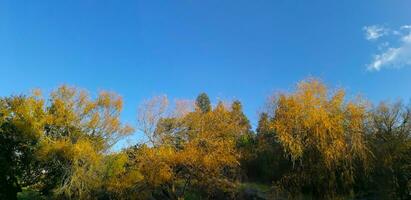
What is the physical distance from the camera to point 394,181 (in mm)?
18359

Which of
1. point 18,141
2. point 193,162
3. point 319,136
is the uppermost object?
point 18,141

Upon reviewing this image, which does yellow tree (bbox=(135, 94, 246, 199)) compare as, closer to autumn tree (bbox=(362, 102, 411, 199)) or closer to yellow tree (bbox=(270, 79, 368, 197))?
yellow tree (bbox=(270, 79, 368, 197))

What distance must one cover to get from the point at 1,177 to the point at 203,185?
15.0 m

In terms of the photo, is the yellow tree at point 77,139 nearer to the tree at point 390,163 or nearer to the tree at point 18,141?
the tree at point 18,141

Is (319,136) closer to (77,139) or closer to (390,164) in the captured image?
(390,164)

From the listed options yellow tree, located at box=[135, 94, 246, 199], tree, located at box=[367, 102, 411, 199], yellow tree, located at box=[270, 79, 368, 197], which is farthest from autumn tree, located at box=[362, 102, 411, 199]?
yellow tree, located at box=[135, 94, 246, 199]

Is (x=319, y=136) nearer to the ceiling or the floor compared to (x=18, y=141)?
nearer to the floor

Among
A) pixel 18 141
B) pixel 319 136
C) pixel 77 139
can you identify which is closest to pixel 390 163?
pixel 319 136

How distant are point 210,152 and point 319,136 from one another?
6.11 metres

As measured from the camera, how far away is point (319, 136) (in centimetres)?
1641

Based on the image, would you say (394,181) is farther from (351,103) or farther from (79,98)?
(79,98)

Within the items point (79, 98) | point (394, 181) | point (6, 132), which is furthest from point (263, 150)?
point (6, 132)

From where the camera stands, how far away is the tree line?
16719 mm

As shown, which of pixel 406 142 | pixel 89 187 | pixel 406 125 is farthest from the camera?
pixel 89 187
